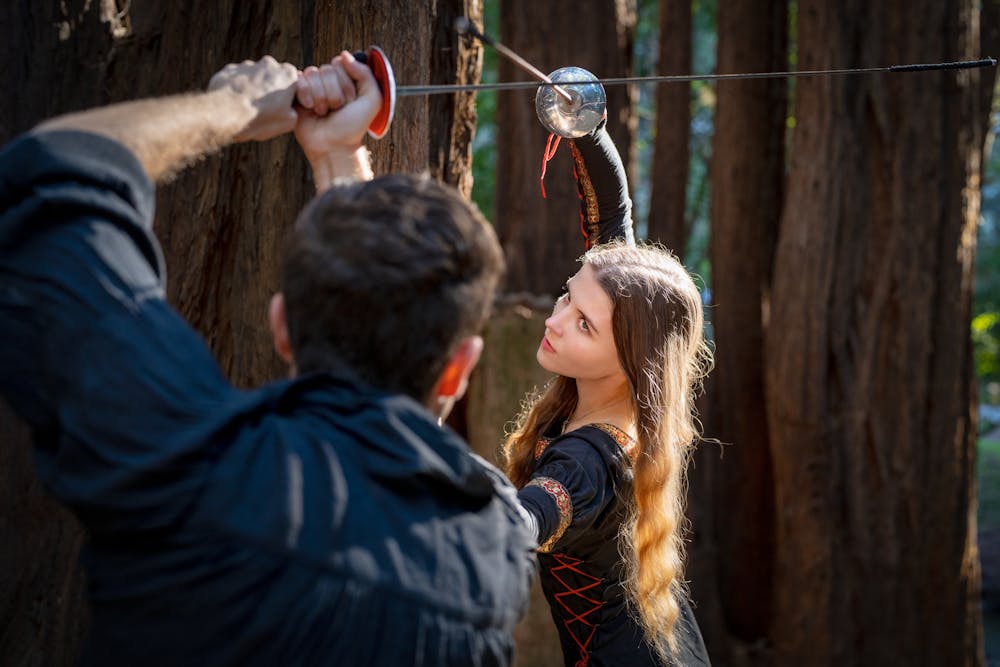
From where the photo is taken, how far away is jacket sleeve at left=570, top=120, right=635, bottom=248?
2543mm

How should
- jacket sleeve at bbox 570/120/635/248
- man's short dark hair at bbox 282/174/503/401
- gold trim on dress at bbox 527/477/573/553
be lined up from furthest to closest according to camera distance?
1. jacket sleeve at bbox 570/120/635/248
2. gold trim on dress at bbox 527/477/573/553
3. man's short dark hair at bbox 282/174/503/401

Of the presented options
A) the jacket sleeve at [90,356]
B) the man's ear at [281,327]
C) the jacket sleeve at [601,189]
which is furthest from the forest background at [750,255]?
the jacket sleeve at [90,356]

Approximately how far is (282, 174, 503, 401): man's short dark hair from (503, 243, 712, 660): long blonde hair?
107cm

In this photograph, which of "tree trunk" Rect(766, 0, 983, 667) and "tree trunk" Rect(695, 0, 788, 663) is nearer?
"tree trunk" Rect(766, 0, 983, 667)

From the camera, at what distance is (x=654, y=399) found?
7.41 feet

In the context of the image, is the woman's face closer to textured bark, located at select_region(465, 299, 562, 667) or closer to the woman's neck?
the woman's neck

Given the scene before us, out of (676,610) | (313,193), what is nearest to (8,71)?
(313,193)

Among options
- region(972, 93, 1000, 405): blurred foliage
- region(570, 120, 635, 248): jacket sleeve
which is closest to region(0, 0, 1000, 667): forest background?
region(570, 120, 635, 248): jacket sleeve

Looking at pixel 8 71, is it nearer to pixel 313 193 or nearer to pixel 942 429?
pixel 313 193

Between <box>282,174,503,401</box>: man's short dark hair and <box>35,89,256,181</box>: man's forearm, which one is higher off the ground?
<box>35,89,256,181</box>: man's forearm

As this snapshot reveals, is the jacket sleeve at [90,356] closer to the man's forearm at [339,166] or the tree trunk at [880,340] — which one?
the man's forearm at [339,166]

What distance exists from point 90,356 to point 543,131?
511 centimetres

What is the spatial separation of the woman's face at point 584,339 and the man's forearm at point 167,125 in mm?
1060

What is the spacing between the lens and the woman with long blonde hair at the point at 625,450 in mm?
2217
